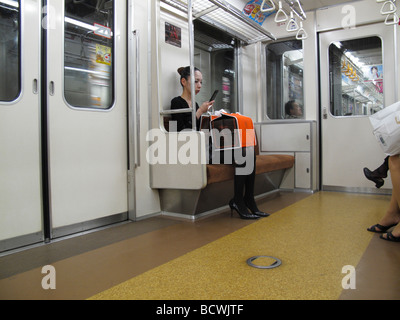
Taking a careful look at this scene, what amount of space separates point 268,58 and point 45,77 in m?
3.84

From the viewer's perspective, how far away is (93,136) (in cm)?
290

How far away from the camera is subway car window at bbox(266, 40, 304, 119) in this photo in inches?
204

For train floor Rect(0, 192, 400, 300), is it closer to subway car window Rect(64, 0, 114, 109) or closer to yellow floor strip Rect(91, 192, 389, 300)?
yellow floor strip Rect(91, 192, 389, 300)

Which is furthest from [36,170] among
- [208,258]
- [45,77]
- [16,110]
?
[208,258]

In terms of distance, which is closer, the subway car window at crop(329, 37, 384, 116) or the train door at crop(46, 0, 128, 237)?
the train door at crop(46, 0, 128, 237)

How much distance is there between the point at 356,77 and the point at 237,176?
272cm

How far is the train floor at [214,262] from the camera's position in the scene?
1.68 meters

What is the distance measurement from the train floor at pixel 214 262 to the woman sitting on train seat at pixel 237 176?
0.14 meters

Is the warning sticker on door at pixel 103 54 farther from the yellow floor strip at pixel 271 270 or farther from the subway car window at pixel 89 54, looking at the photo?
the yellow floor strip at pixel 271 270

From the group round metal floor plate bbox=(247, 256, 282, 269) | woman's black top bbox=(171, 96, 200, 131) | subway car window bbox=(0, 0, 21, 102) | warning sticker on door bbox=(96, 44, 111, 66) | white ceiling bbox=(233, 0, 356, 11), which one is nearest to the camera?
round metal floor plate bbox=(247, 256, 282, 269)

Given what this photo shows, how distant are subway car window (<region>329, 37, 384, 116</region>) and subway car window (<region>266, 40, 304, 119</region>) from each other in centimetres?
46

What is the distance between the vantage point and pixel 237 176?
3.31 m

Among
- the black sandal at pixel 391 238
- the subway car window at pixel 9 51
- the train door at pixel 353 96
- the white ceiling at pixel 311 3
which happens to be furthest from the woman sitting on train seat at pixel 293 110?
the subway car window at pixel 9 51

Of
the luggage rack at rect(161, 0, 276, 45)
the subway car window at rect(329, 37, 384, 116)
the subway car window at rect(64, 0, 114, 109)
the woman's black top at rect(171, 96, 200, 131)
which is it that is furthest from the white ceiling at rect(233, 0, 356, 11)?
the subway car window at rect(64, 0, 114, 109)
